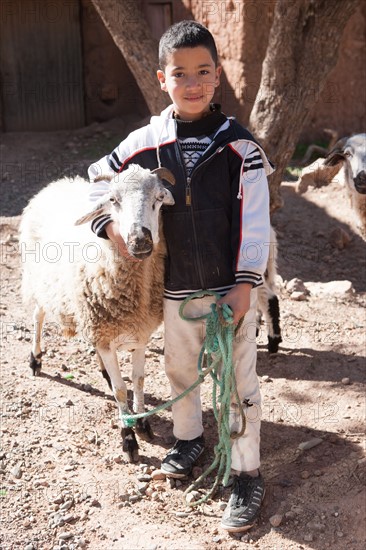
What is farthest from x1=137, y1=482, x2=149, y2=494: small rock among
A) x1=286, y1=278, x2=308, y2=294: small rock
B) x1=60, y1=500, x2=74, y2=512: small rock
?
x1=286, y1=278, x2=308, y2=294: small rock

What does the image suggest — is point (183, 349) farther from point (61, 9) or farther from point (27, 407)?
point (61, 9)

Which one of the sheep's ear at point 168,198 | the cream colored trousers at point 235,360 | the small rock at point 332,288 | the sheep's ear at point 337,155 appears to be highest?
the sheep's ear at point 168,198

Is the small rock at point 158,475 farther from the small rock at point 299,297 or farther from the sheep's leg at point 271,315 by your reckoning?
the small rock at point 299,297

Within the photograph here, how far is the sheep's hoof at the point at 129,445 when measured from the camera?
11.6 feet

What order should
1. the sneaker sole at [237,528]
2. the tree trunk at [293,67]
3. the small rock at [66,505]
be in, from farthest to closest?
1. the tree trunk at [293,67]
2. the small rock at [66,505]
3. the sneaker sole at [237,528]

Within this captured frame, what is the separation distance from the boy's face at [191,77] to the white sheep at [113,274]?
321 millimetres

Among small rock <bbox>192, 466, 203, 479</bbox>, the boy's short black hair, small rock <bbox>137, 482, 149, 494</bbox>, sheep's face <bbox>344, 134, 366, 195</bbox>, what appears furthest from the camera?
sheep's face <bbox>344, 134, 366, 195</bbox>

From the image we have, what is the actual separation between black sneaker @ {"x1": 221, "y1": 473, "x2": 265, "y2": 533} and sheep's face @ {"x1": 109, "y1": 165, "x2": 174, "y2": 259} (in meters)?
1.21

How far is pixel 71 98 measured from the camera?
10484 mm

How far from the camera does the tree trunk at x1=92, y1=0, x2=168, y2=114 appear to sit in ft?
19.0

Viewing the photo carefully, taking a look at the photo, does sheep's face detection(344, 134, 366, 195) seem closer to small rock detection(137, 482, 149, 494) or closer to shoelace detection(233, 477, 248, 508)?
shoelace detection(233, 477, 248, 508)

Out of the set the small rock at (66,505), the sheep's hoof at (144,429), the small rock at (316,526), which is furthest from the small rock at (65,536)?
the small rock at (316,526)

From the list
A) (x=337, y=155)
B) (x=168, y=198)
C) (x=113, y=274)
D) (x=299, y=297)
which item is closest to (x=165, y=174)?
(x=168, y=198)

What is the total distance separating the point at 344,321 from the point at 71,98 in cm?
690
